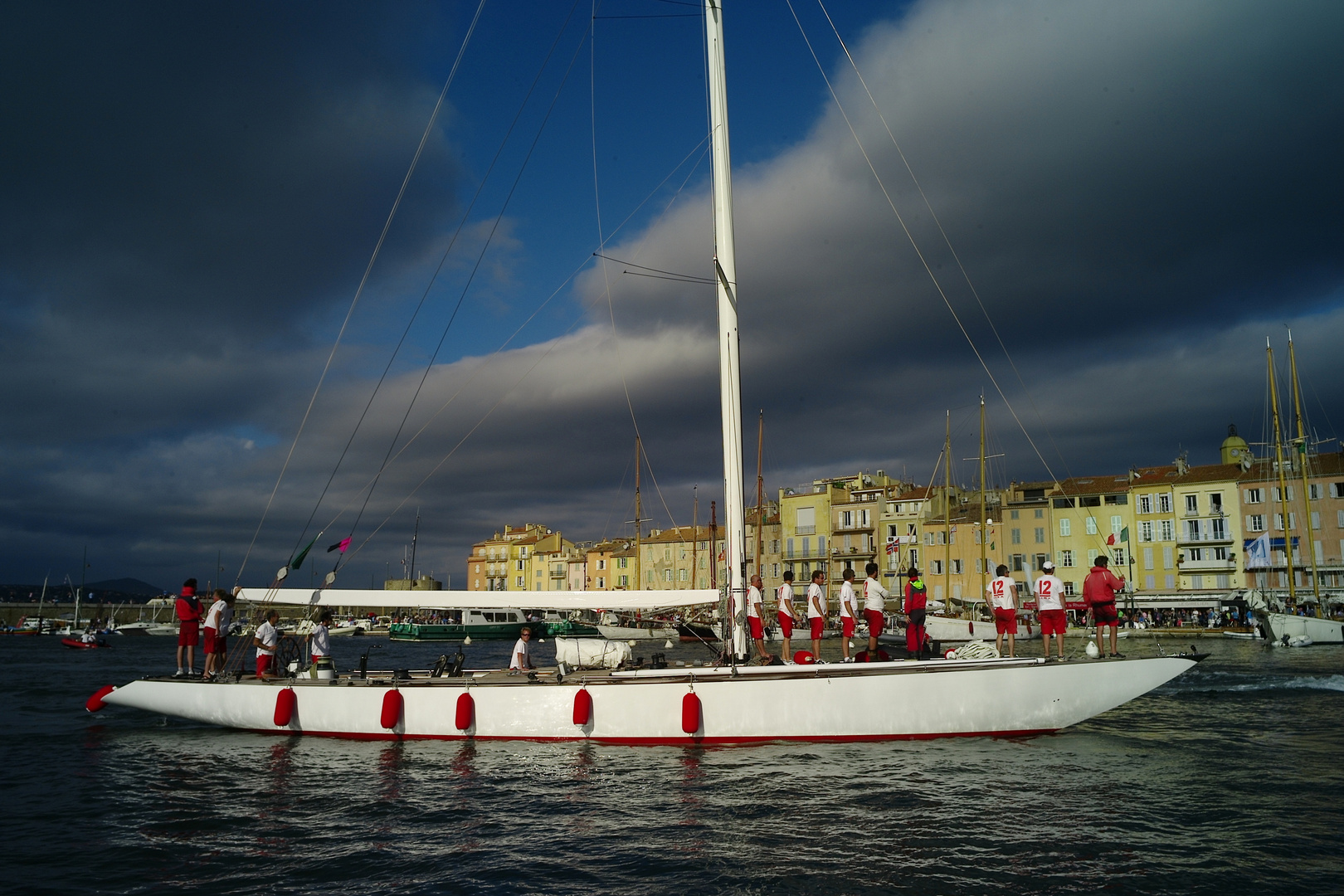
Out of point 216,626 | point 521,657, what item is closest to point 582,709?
point 521,657

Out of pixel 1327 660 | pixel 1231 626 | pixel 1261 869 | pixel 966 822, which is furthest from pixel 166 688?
pixel 1231 626

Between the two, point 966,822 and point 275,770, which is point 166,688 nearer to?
point 275,770

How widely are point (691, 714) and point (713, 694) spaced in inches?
16.9

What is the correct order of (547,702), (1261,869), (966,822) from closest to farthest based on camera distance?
1. (1261,869)
2. (966,822)
3. (547,702)

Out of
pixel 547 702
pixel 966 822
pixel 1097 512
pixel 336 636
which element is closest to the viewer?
pixel 966 822

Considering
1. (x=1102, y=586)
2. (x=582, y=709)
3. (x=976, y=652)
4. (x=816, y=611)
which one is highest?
(x=1102, y=586)

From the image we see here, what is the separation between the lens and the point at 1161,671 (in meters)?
12.0

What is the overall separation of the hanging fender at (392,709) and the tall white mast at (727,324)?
207 inches

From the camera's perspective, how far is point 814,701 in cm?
1204

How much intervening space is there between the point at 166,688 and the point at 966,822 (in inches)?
504

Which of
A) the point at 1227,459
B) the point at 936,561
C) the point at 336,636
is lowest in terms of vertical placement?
the point at 336,636

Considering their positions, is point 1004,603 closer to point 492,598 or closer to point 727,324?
point 727,324

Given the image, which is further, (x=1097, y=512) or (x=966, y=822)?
(x=1097, y=512)

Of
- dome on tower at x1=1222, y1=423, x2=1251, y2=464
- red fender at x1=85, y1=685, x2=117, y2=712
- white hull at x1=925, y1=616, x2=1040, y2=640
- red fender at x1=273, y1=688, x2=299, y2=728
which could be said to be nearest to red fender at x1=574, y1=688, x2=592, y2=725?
red fender at x1=273, y1=688, x2=299, y2=728
